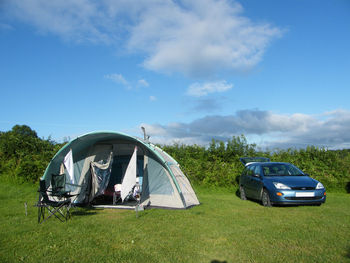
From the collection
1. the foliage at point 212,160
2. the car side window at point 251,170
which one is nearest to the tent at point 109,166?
the car side window at point 251,170

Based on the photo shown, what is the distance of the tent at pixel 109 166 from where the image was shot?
30.7 ft

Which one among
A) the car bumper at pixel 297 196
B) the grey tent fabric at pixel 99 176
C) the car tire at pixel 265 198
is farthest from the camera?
the grey tent fabric at pixel 99 176

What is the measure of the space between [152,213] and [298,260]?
479 cm

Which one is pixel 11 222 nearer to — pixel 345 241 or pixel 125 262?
pixel 125 262

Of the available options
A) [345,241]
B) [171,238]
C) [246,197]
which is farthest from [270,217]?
[246,197]

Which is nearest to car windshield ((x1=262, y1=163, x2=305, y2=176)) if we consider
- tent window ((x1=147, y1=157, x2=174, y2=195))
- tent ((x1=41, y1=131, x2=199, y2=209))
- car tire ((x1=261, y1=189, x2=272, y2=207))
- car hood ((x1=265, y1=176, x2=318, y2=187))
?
car hood ((x1=265, y1=176, x2=318, y2=187))

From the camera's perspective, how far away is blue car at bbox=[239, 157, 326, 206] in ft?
29.0

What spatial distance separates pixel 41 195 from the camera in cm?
758

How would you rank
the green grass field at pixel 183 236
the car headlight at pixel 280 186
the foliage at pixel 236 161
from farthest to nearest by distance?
the foliage at pixel 236 161
the car headlight at pixel 280 186
the green grass field at pixel 183 236

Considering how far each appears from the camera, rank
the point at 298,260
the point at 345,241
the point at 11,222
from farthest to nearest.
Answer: the point at 11,222, the point at 345,241, the point at 298,260

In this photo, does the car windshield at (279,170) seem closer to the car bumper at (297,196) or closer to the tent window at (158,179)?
the car bumper at (297,196)

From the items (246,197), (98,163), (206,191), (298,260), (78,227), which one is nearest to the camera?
(298,260)

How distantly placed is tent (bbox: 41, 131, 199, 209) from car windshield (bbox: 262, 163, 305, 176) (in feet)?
8.22

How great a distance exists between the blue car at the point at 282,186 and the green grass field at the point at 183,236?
30 cm
